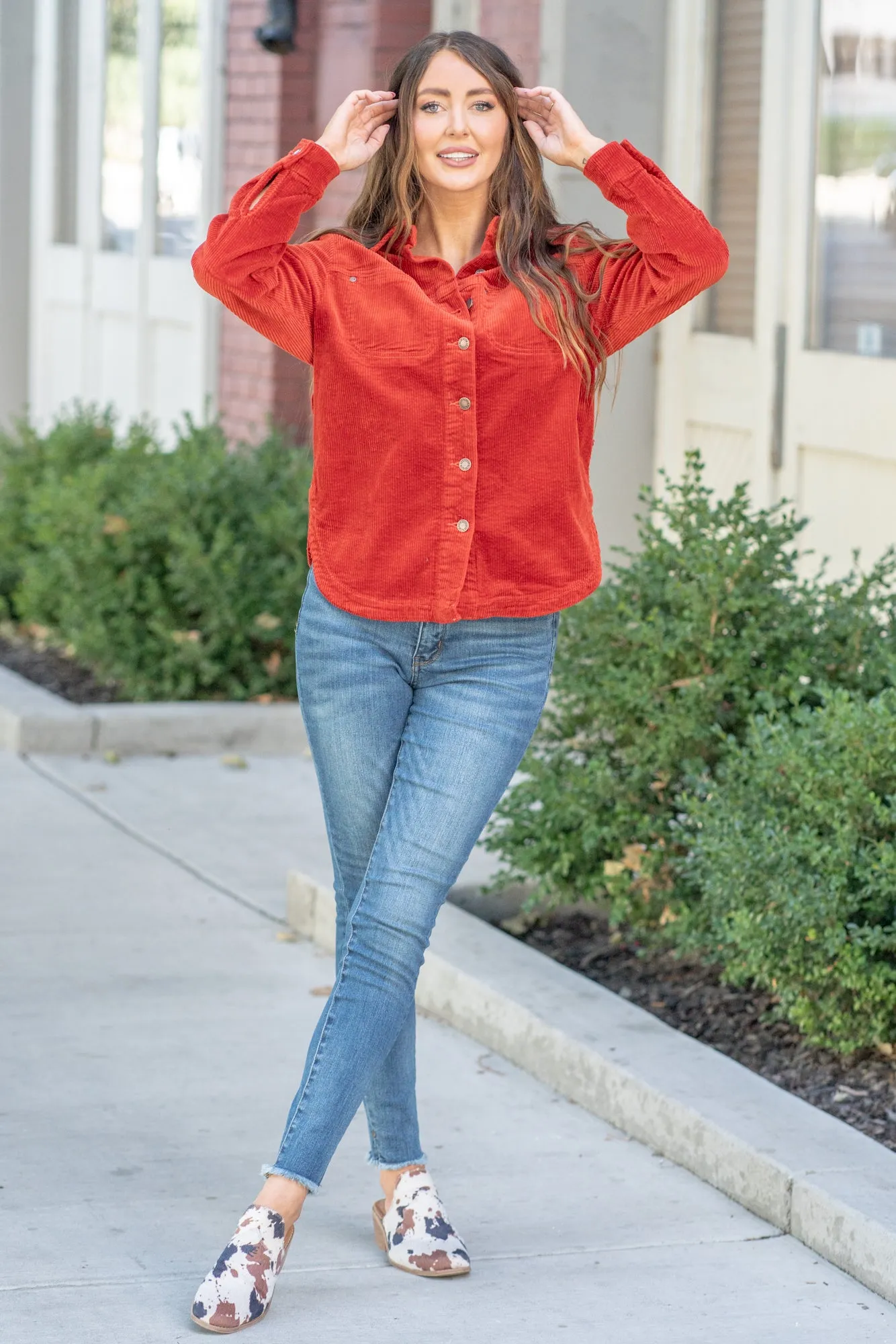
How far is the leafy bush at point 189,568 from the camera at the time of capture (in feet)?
24.6

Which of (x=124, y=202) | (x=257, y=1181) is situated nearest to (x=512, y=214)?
(x=257, y=1181)

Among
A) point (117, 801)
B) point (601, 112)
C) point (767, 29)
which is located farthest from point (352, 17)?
point (117, 801)

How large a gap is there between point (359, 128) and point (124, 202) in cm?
874

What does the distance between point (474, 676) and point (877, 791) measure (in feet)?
3.80

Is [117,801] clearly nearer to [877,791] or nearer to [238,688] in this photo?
[238,688]

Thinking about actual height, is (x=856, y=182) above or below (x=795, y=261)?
above

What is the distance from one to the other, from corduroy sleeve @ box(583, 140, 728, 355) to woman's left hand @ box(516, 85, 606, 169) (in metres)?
0.03

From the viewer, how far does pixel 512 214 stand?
10.5 feet

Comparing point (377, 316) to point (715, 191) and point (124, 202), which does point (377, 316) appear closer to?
point (715, 191)

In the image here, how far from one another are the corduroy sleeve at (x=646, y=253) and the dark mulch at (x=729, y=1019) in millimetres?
1531

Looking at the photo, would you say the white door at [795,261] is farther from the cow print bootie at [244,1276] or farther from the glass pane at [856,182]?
the cow print bootie at [244,1276]

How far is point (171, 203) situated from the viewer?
10922 mm

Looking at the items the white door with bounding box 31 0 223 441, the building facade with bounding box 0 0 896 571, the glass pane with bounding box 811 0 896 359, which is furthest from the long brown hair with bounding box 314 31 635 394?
the white door with bounding box 31 0 223 441

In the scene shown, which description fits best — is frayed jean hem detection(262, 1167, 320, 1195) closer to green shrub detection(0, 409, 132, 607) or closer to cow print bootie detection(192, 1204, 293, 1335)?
cow print bootie detection(192, 1204, 293, 1335)
